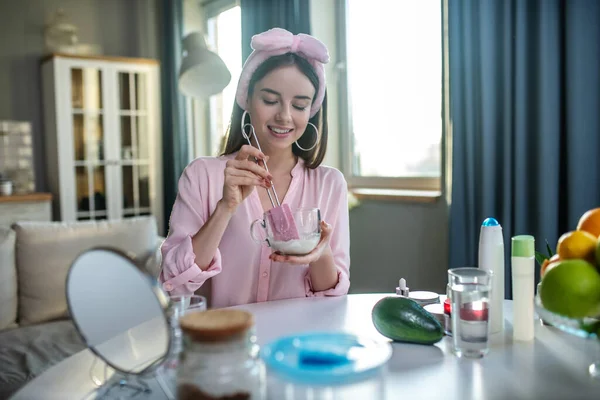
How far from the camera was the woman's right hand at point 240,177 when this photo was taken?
4.21ft

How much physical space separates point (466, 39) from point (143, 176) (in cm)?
302

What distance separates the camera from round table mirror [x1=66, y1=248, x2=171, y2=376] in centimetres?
62

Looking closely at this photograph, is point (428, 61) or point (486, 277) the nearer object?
point (486, 277)

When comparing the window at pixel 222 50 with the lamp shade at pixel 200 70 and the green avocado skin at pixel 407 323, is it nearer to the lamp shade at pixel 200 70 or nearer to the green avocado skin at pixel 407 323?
the lamp shade at pixel 200 70

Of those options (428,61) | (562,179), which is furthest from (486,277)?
(428,61)

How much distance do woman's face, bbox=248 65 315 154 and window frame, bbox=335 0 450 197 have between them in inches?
47.2

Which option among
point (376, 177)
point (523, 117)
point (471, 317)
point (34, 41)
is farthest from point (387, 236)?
point (34, 41)

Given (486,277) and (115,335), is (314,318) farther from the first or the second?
(115,335)

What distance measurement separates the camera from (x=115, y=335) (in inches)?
28.2

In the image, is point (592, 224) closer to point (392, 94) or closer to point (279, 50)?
point (279, 50)

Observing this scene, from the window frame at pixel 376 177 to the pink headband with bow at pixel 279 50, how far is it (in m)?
1.14

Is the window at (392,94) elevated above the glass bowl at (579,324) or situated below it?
above

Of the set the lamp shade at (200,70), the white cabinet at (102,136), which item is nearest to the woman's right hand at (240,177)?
the lamp shade at (200,70)

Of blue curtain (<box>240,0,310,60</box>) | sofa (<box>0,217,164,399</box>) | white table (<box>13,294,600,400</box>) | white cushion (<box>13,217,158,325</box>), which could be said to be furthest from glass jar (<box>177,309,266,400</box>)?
blue curtain (<box>240,0,310,60</box>)
